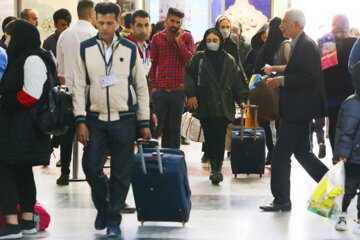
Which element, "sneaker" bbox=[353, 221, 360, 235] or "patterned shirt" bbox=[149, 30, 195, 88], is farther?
"patterned shirt" bbox=[149, 30, 195, 88]

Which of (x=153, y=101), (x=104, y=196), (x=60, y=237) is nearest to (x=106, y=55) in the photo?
(x=104, y=196)

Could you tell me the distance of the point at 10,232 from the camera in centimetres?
494

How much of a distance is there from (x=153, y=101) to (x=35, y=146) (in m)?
3.18

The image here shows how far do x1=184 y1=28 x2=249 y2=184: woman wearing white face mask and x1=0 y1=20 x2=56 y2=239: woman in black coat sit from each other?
102 inches

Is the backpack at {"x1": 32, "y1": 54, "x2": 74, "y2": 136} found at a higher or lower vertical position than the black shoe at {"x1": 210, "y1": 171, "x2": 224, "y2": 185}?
higher

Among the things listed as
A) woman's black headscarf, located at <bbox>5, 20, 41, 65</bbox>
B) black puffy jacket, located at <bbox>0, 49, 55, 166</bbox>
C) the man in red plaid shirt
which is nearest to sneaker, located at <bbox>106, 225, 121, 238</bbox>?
black puffy jacket, located at <bbox>0, 49, 55, 166</bbox>

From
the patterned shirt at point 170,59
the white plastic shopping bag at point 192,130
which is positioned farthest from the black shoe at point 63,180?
the white plastic shopping bag at point 192,130

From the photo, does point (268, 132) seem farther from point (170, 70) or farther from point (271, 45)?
point (170, 70)

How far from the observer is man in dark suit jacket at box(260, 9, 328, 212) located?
19.2 feet

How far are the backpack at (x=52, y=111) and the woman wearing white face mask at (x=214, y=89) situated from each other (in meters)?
2.50

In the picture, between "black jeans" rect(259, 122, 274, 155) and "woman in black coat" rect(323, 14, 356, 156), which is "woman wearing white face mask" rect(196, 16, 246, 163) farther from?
"woman in black coat" rect(323, 14, 356, 156)

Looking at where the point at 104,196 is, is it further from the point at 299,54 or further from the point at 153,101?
the point at 153,101

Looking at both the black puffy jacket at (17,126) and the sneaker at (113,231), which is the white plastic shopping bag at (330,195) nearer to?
the sneaker at (113,231)

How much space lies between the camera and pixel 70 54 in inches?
278
